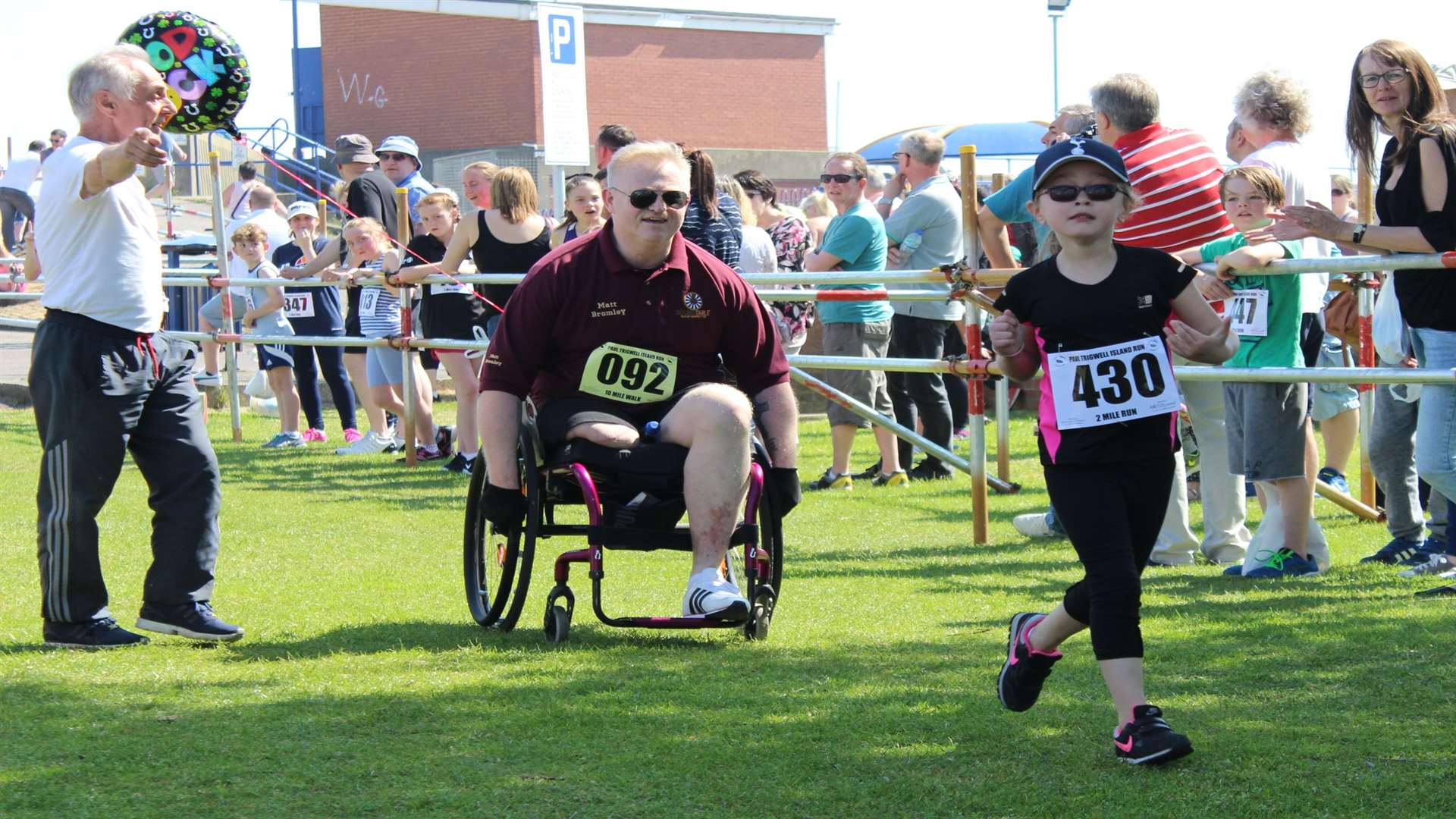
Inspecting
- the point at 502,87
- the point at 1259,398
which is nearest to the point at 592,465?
the point at 1259,398

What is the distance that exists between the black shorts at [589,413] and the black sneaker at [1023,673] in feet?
5.13

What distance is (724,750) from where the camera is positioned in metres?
4.06

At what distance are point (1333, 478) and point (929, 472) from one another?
104 inches

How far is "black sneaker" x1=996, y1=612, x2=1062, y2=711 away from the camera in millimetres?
4219

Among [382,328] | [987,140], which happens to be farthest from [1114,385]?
[987,140]

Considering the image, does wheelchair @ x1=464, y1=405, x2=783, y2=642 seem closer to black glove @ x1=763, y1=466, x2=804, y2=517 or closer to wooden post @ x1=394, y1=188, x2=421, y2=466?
black glove @ x1=763, y1=466, x2=804, y2=517

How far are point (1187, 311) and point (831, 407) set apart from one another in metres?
6.15

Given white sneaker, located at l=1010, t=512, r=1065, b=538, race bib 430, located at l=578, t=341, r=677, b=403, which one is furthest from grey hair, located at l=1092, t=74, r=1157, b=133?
race bib 430, located at l=578, t=341, r=677, b=403

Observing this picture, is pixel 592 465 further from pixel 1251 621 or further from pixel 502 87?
pixel 502 87

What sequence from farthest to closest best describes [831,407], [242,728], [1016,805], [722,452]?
[831,407]
[722,452]
[242,728]
[1016,805]

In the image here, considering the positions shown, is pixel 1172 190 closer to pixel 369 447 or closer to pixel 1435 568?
pixel 1435 568

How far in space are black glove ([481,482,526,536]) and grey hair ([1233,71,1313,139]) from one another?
11.6 ft

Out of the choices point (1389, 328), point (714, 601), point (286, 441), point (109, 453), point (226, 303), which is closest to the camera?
point (714, 601)

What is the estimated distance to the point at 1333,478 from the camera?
8594 mm
